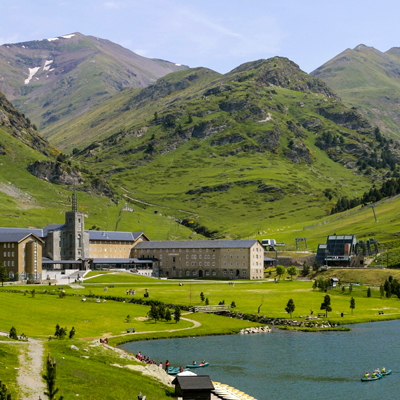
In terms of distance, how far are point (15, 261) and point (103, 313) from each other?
69875 mm

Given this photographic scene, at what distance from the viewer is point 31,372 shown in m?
53.6

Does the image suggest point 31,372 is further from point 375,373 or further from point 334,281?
point 334,281

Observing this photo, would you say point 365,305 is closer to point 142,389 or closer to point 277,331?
point 277,331

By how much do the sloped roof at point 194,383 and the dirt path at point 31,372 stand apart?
12984 mm

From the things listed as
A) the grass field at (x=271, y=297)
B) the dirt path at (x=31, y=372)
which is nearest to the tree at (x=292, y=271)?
the grass field at (x=271, y=297)

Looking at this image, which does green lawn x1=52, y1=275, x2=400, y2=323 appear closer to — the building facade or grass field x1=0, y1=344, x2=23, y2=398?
the building facade

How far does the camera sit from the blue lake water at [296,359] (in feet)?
230

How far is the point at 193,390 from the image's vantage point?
5481 cm

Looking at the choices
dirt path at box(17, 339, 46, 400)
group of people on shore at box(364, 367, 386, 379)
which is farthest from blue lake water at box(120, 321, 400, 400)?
dirt path at box(17, 339, 46, 400)

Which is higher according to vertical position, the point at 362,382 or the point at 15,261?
the point at 15,261

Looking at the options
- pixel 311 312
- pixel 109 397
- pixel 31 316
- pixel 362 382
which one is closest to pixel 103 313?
pixel 31 316

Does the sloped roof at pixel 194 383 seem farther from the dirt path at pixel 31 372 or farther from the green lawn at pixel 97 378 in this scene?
the dirt path at pixel 31 372

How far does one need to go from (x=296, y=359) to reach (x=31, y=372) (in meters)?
43.3

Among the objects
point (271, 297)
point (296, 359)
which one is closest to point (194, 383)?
point (296, 359)
